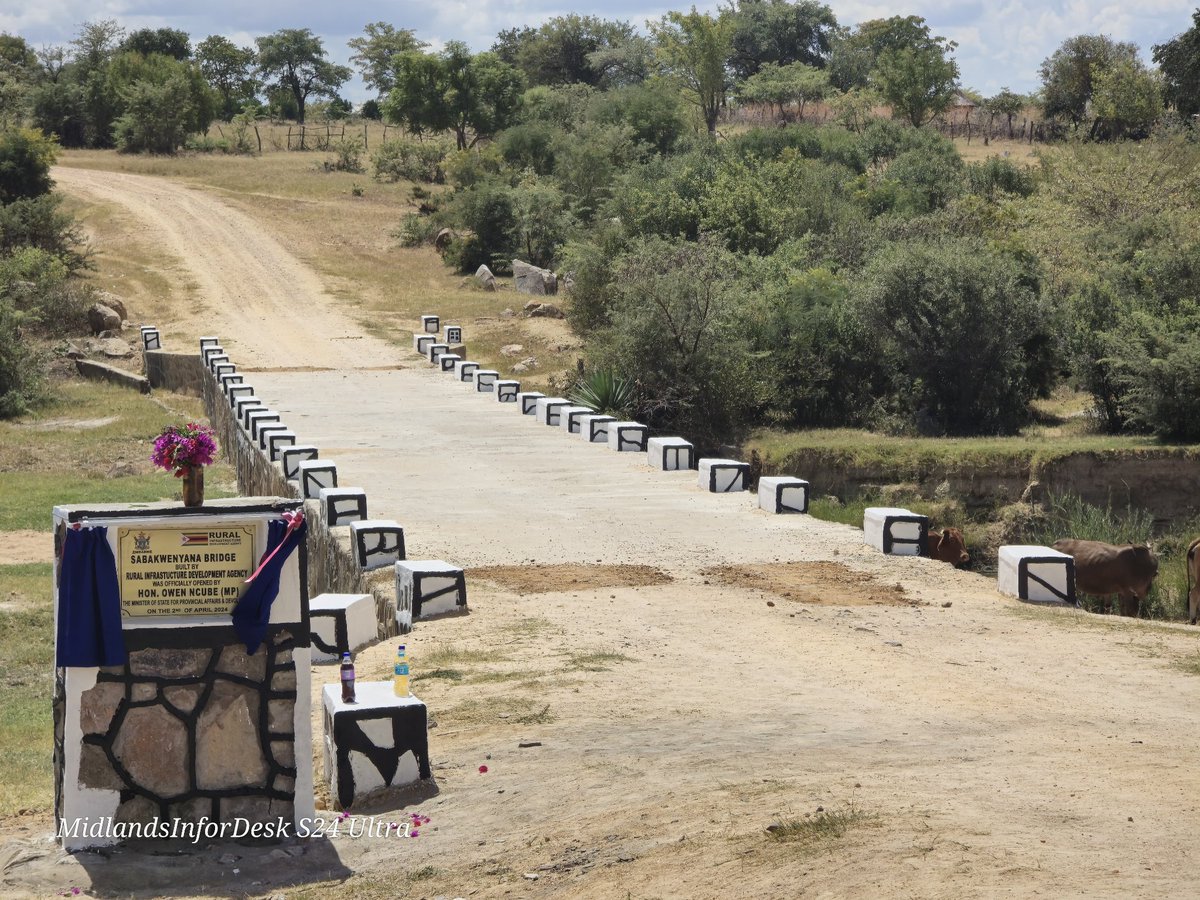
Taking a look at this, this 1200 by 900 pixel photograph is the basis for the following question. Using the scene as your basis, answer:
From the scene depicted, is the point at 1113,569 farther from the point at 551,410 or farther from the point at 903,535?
the point at 551,410

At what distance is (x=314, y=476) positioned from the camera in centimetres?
1755

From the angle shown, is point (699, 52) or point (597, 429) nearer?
point (597, 429)

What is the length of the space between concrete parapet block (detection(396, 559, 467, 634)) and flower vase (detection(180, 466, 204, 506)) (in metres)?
4.59

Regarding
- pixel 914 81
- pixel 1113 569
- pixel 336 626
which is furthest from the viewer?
pixel 914 81

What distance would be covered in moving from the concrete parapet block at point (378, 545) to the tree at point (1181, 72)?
158 feet

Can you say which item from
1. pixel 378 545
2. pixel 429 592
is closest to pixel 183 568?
pixel 429 592

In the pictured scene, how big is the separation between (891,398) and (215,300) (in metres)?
20.1

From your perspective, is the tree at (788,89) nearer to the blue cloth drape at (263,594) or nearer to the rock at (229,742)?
the blue cloth drape at (263,594)

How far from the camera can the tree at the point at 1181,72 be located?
55500 mm

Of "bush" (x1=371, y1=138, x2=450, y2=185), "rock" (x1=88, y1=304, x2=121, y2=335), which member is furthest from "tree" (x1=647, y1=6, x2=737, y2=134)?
"rock" (x1=88, y1=304, x2=121, y2=335)

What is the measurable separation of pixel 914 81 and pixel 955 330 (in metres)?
41.9

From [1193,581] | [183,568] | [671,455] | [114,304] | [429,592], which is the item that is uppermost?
[183,568]

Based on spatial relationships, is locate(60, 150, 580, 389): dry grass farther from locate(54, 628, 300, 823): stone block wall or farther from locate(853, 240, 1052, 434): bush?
locate(54, 628, 300, 823): stone block wall

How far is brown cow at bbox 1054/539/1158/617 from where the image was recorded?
14656 millimetres
